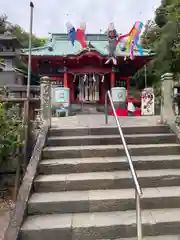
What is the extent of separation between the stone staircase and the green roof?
8386 millimetres

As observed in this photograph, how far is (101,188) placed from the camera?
3715mm

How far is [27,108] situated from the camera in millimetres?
4965

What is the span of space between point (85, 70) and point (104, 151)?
30.8 ft

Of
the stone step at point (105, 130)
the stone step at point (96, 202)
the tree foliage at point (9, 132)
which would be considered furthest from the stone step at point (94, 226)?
the stone step at point (105, 130)

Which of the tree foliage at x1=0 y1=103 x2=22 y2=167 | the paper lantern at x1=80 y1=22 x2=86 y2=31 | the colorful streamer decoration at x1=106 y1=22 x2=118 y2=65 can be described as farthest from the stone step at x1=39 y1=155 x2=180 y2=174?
the paper lantern at x1=80 y1=22 x2=86 y2=31

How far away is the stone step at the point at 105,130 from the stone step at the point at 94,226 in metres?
2.17

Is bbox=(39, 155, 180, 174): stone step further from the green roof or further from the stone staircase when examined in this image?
the green roof

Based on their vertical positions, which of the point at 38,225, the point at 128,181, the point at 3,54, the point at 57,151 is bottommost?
the point at 38,225

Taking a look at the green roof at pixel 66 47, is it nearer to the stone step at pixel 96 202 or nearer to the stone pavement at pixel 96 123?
the stone pavement at pixel 96 123

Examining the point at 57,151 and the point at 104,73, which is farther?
the point at 104,73

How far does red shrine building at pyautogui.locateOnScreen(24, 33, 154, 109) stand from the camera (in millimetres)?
12711

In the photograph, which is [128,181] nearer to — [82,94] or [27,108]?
[27,108]

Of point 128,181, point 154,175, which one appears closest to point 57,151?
point 128,181

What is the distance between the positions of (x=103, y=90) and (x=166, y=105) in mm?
8551
